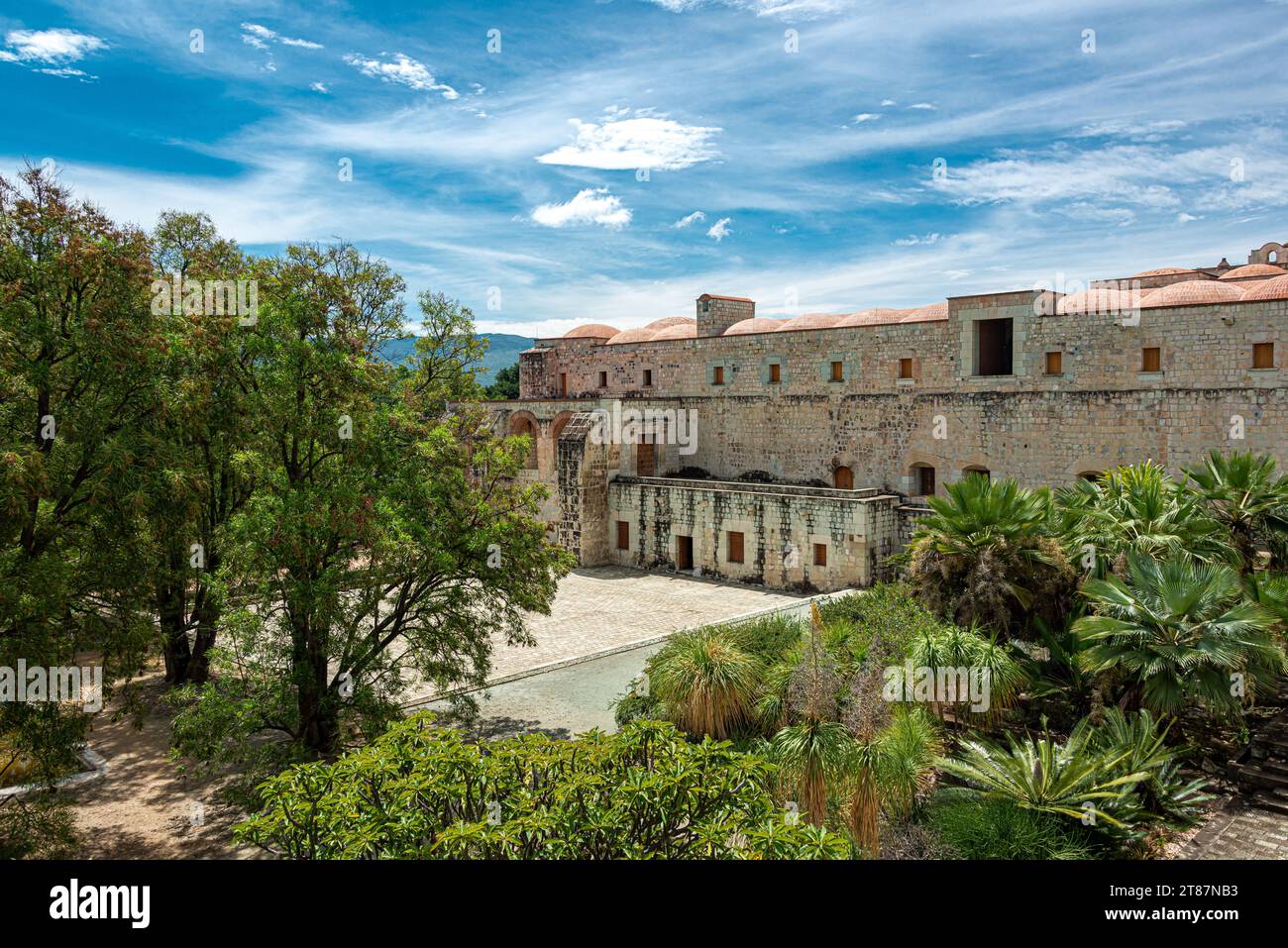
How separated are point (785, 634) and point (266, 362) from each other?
881cm

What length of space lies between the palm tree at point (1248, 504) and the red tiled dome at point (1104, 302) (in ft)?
32.4

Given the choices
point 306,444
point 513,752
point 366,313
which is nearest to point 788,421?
point 366,313

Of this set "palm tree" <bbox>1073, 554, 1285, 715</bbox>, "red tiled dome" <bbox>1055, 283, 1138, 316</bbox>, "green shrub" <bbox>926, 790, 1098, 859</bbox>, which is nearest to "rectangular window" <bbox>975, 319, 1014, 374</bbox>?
"red tiled dome" <bbox>1055, 283, 1138, 316</bbox>

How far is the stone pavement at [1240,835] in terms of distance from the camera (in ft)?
26.5

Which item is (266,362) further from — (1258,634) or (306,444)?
(1258,634)

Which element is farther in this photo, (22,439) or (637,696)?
(637,696)

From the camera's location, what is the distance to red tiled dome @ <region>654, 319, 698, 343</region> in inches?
1289

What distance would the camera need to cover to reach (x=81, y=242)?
9070 millimetres

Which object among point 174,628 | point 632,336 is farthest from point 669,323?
point 174,628

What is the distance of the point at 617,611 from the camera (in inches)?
822

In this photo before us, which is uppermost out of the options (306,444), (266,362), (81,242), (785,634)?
(81,242)

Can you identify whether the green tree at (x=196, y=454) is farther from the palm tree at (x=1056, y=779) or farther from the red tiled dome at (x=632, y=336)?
the red tiled dome at (x=632, y=336)
